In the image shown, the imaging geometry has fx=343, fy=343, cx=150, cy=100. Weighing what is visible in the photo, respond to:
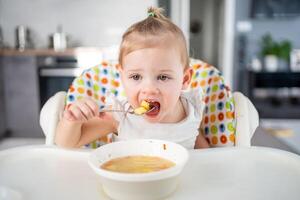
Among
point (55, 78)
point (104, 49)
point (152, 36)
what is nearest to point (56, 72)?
point (55, 78)

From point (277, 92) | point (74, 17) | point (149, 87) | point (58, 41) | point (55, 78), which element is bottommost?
point (277, 92)

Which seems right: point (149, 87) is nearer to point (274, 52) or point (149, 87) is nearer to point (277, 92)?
point (277, 92)

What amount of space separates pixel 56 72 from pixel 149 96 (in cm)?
247

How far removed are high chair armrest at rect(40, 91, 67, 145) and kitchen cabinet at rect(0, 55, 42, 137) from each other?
2366mm

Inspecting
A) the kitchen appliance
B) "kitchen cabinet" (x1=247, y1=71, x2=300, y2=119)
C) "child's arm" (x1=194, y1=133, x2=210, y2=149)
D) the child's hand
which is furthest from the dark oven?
the child's hand

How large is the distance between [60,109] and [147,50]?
32cm

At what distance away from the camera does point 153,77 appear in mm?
896

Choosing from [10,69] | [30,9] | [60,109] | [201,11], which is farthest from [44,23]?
[201,11]

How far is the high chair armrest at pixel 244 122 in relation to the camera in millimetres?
992

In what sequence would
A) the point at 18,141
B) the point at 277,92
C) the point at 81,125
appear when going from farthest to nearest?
the point at 277,92
the point at 18,141
the point at 81,125

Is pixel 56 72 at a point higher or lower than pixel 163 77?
lower

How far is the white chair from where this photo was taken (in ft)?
3.19

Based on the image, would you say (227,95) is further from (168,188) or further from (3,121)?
(3,121)

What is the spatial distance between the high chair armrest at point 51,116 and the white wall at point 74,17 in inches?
105
